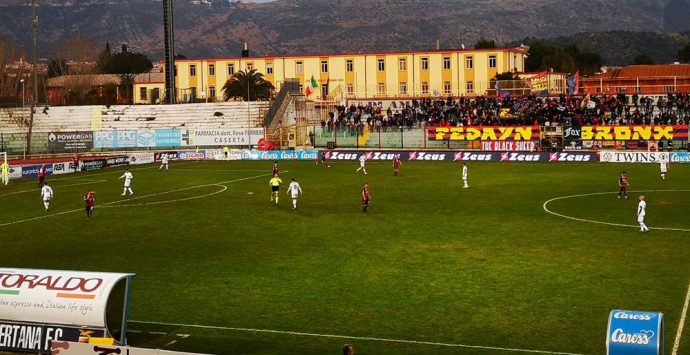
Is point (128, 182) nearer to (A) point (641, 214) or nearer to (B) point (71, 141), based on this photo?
(A) point (641, 214)

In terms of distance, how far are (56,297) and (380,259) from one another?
16.3 meters

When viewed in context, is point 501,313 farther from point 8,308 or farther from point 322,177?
point 322,177

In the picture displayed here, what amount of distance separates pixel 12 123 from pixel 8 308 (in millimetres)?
99694

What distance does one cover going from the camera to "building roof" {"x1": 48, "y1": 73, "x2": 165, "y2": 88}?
552 feet

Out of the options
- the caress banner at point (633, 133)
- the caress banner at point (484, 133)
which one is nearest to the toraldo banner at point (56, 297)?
the caress banner at point (633, 133)

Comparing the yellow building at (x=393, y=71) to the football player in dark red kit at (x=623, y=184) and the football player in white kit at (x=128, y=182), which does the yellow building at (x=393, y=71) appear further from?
the football player in dark red kit at (x=623, y=184)

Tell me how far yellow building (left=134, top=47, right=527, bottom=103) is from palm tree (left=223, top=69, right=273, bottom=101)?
172 inches

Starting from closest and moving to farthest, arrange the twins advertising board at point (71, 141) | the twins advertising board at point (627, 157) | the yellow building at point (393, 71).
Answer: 1. the twins advertising board at point (627, 157)
2. the twins advertising board at point (71, 141)
3. the yellow building at point (393, 71)

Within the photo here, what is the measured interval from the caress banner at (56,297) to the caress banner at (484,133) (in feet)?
242

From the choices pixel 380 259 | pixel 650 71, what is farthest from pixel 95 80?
pixel 380 259

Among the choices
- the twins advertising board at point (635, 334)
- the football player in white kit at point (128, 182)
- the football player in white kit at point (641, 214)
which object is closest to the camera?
the twins advertising board at point (635, 334)

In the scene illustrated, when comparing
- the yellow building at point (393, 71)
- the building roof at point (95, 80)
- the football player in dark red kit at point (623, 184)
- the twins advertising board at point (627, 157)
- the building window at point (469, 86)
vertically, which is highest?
the building roof at point (95, 80)

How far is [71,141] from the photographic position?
10169 cm

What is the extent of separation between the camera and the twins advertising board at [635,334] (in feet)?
57.0
